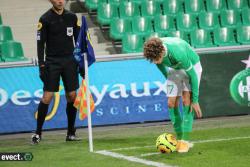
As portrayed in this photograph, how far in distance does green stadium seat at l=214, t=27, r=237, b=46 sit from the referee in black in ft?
21.7

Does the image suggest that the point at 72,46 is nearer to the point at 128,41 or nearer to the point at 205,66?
the point at 205,66

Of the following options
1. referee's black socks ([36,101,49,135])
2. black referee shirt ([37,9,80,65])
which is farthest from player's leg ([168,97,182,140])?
referee's black socks ([36,101,49,135])

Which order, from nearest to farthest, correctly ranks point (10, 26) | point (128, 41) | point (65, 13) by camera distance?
point (65, 13), point (128, 41), point (10, 26)

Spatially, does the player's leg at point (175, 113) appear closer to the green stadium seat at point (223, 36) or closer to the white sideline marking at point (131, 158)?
the white sideline marking at point (131, 158)

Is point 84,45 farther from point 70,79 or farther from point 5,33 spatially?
point 5,33

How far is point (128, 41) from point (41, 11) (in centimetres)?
328

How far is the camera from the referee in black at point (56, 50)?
10.5m

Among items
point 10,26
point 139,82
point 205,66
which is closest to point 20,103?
point 139,82

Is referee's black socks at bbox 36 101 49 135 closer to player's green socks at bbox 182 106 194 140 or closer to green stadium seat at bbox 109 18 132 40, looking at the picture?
player's green socks at bbox 182 106 194 140

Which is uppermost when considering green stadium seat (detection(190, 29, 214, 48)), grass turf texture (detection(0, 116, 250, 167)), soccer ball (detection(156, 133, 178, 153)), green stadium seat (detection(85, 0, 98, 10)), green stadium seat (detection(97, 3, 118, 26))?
green stadium seat (detection(85, 0, 98, 10))

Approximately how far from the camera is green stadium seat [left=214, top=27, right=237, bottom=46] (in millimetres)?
16547

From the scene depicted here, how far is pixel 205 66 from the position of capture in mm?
13469

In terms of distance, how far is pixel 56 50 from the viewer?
10617 millimetres

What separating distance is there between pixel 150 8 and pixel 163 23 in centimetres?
84
